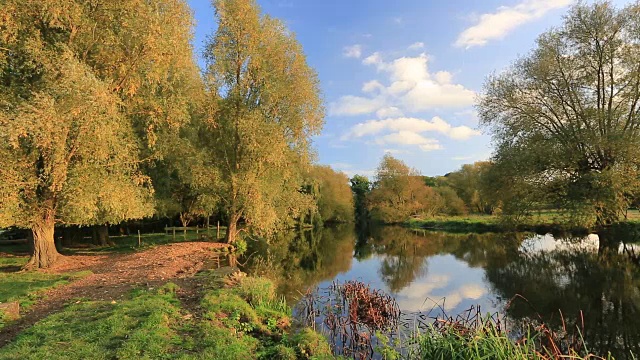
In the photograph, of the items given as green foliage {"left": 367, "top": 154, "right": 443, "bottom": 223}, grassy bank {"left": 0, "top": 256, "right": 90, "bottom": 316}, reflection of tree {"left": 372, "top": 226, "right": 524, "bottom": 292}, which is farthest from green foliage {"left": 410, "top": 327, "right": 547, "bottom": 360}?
green foliage {"left": 367, "top": 154, "right": 443, "bottom": 223}

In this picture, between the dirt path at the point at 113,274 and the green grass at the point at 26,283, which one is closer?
the dirt path at the point at 113,274

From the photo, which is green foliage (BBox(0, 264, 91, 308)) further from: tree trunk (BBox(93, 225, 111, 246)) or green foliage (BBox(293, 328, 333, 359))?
tree trunk (BBox(93, 225, 111, 246))

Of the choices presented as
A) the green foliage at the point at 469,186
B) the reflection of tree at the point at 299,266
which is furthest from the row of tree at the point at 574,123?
the green foliage at the point at 469,186

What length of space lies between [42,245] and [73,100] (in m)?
7.28

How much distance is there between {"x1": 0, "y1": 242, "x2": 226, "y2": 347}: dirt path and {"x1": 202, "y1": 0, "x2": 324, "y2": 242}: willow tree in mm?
5316

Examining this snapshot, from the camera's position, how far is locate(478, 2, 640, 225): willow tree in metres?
22.4

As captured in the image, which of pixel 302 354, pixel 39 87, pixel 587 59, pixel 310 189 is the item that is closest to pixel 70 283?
pixel 39 87

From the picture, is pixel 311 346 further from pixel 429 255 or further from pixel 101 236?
pixel 101 236

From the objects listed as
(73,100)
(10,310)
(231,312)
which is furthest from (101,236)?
(231,312)

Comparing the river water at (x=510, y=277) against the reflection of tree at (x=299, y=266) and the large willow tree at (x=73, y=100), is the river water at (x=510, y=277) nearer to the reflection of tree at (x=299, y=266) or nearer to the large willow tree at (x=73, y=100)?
the reflection of tree at (x=299, y=266)

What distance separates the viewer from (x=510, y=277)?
17.0 meters

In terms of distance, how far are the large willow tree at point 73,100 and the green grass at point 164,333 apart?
7.23 meters

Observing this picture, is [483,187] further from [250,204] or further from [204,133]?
[204,133]

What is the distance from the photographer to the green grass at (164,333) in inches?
252
